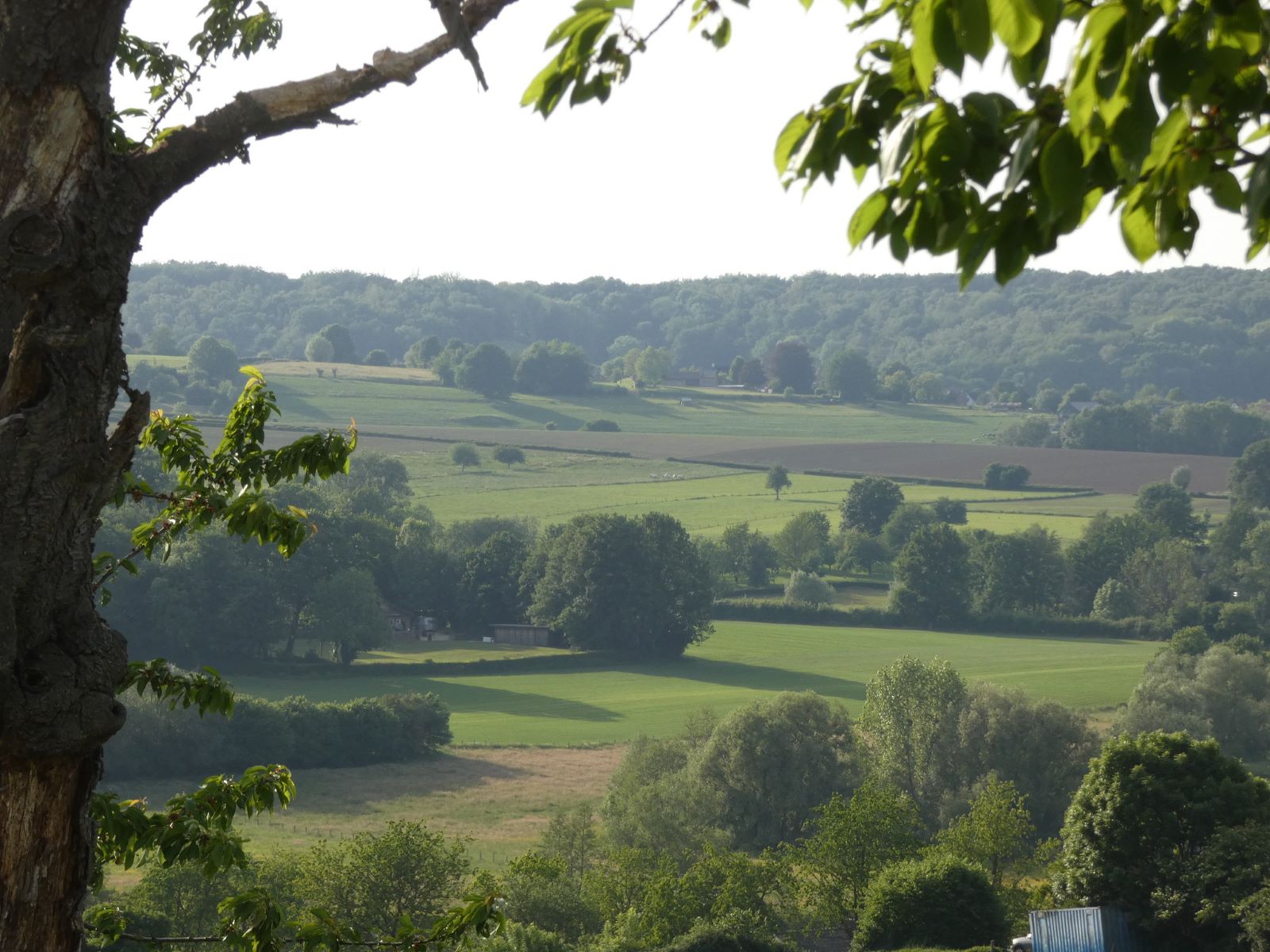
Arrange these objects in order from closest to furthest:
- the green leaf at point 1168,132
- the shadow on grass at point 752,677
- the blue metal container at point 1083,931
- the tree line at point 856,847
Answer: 1. the green leaf at point 1168,132
2. the blue metal container at point 1083,931
3. the tree line at point 856,847
4. the shadow on grass at point 752,677

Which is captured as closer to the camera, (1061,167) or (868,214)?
(1061,167)

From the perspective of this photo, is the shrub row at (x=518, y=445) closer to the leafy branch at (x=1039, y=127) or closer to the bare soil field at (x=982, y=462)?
the bare soil field at (x=982, y=462)

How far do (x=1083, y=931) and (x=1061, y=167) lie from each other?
26.9m

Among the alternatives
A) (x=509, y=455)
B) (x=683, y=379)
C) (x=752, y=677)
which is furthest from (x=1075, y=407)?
(x=752, y=677)

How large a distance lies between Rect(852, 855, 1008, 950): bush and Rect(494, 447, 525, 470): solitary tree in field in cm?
8543

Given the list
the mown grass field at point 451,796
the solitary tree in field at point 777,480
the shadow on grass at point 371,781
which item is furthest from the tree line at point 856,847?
the solitary tree in field at point 777,480

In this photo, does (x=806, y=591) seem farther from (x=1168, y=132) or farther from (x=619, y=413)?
(x=1168, y=132)

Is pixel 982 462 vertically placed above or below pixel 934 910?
above

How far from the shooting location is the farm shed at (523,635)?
3455 inches

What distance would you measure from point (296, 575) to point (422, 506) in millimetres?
21667

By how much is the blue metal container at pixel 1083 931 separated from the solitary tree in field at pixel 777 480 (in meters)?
82.1

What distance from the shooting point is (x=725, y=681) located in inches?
2940

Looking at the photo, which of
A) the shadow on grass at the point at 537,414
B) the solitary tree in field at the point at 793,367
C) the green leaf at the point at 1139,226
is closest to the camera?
the green leaf at the point at 1139,226

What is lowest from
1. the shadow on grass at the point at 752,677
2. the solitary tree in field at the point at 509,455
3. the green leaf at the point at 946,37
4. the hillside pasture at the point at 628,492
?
the shadow on grass at the point at 752,677
